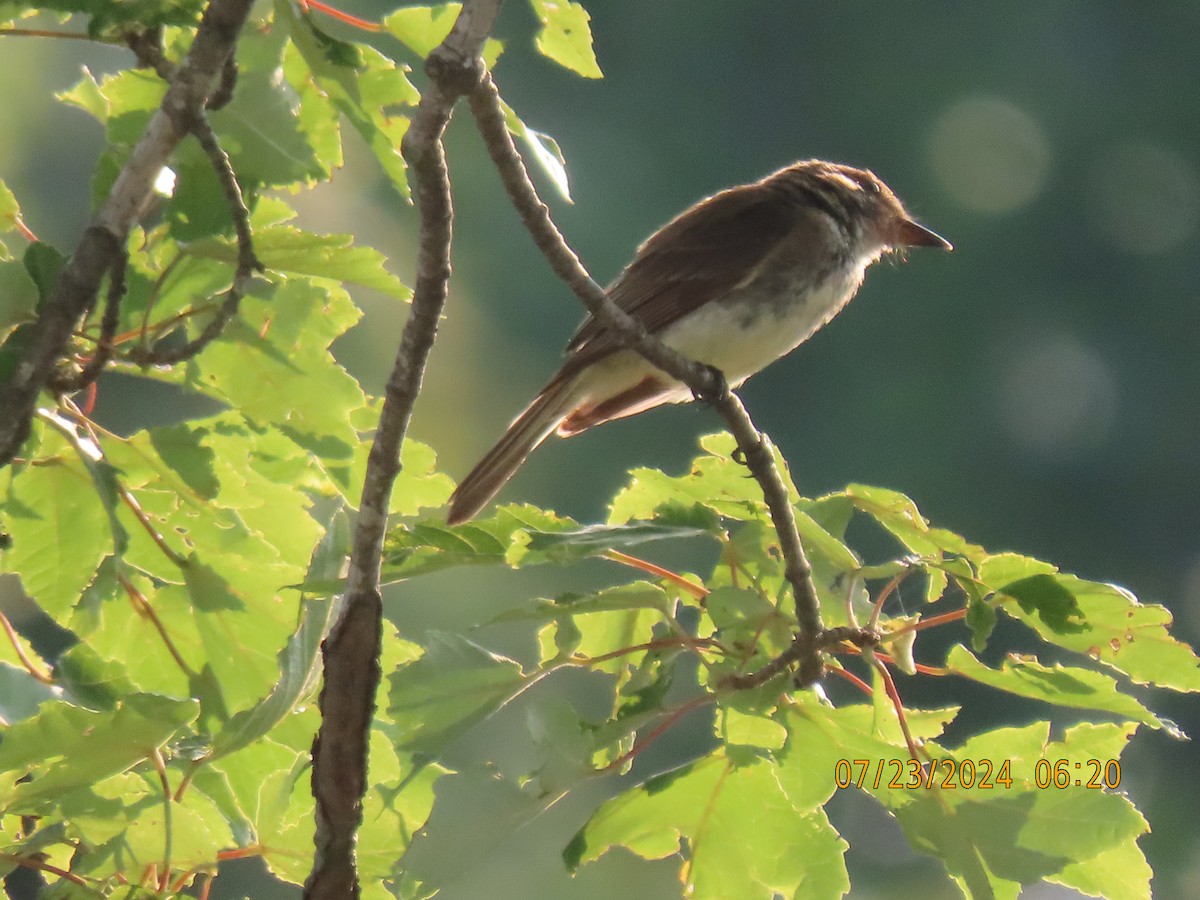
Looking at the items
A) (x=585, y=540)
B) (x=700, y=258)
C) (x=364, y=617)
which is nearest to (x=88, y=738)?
(x=364, y=617)

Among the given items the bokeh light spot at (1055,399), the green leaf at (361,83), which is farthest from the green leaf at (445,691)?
the bokeh light spot at (1055,399)

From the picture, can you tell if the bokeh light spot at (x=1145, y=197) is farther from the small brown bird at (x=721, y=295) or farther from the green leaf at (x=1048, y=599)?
the green leaf at (x=1048, y=599)

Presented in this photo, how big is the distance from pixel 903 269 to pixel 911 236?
10426 mm

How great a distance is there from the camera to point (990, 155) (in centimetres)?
1518

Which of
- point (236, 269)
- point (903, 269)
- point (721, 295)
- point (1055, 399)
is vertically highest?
point (236, 269)

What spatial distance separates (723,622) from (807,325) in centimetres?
193

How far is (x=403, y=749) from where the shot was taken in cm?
160

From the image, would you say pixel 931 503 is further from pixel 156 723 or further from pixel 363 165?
pixel 156 723

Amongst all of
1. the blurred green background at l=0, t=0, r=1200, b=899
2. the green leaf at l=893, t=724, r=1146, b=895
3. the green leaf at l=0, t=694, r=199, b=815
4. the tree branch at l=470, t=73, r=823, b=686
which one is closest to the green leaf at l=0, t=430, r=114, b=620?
the green leaf at l=0, t=694, r=199, b=815

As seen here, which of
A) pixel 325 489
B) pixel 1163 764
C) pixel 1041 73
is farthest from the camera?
pixel 1041 73

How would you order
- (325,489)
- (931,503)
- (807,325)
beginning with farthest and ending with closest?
(931,503)
(807,325)
(325,489)

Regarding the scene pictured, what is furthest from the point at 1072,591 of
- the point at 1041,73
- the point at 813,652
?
the point at 1041,73

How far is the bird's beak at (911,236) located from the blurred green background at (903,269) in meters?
4.62

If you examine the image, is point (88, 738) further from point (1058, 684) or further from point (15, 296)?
point (1058, 684)
